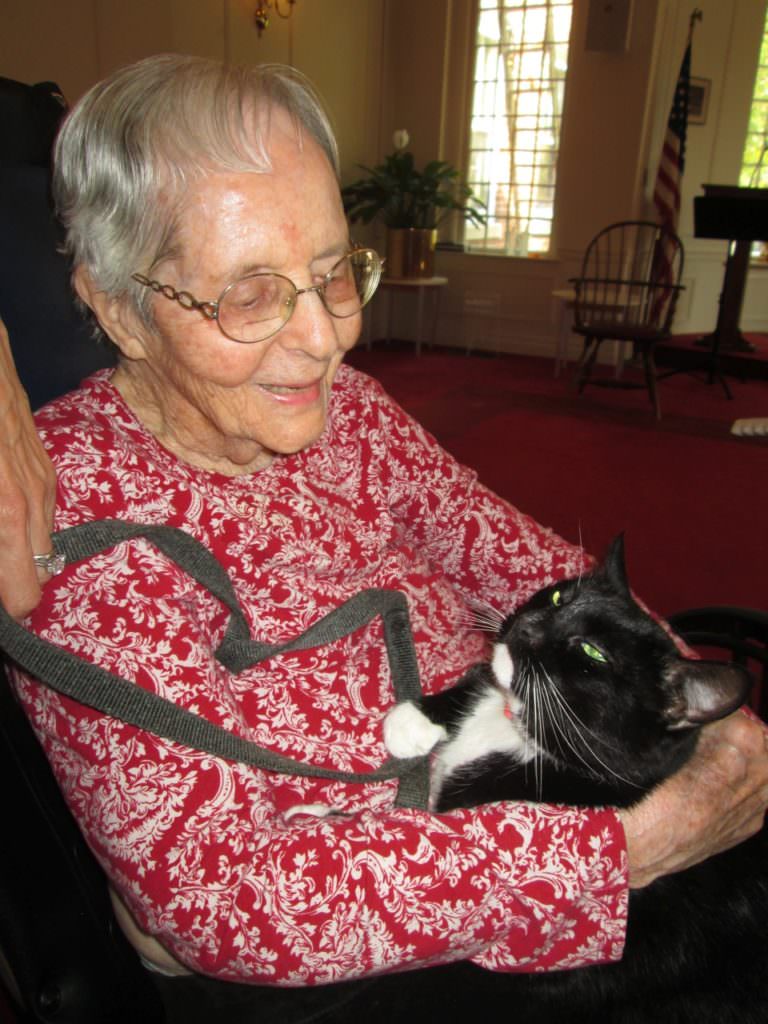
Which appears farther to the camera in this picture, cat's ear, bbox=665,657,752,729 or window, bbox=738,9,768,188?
window, bbox=738,9,768,188

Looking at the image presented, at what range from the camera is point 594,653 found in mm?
1149

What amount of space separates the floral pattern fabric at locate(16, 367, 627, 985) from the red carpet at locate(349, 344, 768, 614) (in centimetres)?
123

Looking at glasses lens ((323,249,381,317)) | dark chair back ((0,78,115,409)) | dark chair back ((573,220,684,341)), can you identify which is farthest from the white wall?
glasses lens ((323,249,381,317))

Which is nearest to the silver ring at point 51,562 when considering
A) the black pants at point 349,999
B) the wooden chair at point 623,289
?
the black pants at point 349,999

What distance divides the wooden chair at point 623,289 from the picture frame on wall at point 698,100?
4.40ft

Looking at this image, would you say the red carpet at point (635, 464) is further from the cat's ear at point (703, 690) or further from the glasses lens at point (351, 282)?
the glasses lens at point (351, 282)

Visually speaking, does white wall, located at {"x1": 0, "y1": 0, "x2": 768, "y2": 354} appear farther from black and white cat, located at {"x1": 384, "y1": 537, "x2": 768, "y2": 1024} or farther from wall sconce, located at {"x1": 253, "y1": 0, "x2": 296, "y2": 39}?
black and white cat, located at {"x1": 384, "y1": 537, "x2": 768, "y2": 1024}

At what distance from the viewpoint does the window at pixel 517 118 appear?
6.85 metres

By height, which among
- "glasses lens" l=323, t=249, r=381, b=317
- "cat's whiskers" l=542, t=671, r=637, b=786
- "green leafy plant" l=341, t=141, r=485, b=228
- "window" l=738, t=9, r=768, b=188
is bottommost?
"cat's whiskers" l=542, t=671, r=637, b=786

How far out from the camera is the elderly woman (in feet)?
2.36

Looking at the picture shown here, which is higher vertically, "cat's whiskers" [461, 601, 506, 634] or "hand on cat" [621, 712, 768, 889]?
"cat's whiskers" [461, 601, 506, 634]

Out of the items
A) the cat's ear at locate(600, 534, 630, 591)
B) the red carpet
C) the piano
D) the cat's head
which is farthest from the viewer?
the piano

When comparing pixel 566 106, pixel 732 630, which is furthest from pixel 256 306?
pixel 566 106

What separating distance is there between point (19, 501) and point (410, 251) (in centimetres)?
682
